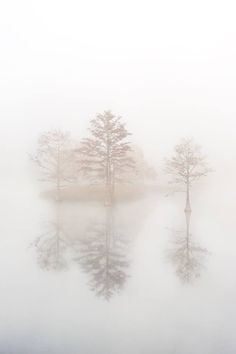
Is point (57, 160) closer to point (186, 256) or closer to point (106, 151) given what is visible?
point (106, 151)

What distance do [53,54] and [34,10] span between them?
0.38 meters

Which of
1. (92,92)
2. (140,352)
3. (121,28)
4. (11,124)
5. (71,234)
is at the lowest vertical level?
(140,352)

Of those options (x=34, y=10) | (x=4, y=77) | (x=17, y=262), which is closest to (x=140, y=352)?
(x=17, y=262)

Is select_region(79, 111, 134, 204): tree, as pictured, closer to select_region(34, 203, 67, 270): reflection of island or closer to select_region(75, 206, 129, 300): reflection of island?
select_region(75, 206, 129, 300): reflection of island

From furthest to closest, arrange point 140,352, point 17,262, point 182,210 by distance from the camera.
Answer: point 182,210, point 17,262, point 140,352

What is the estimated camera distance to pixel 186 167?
3285 millimetres

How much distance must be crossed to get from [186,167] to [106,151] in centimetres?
61

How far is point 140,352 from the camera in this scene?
231 cm

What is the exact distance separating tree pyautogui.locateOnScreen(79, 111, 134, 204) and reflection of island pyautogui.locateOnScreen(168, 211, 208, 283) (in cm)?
60

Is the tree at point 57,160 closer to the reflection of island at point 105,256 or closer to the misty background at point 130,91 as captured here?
the misty background at point 130,91

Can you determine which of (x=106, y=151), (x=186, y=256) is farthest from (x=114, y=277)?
(x=106, y=151)

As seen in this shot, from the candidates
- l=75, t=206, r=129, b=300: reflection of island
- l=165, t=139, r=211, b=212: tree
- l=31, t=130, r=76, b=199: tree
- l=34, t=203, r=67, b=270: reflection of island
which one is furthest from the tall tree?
l=165, t=139, r=211, b=212: tree

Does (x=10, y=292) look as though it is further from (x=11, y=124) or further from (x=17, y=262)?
(x=11, y=124)

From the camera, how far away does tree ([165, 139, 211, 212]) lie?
3.28m
